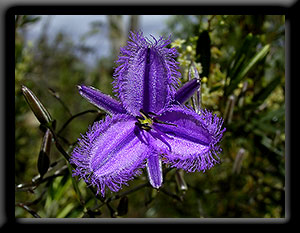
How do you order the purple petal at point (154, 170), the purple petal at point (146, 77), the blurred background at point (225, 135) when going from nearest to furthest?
the purple petal at point (154, 170)
the purple petal at point (146, 77)
the blurred background at point (225, 135)

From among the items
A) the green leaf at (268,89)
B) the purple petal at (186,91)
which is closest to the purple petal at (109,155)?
the purple petal at (186,91)

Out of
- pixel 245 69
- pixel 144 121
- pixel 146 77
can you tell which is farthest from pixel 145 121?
pixel 245 69

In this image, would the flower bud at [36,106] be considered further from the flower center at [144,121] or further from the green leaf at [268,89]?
A: the green leaf at [268,89]

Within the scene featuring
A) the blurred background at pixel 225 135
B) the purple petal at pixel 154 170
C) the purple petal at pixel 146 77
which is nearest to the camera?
the purple petal at pixel 154 170

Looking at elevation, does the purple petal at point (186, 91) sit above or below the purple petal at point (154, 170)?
above

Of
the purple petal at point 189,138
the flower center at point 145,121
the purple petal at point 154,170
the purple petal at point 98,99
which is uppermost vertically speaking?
the purple petal at point 98,99

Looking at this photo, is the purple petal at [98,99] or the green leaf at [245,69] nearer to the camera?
the purple petal at [98,99]

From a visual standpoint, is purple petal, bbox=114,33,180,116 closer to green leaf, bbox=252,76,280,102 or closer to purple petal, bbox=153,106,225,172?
purple petal, bbox=153,106,225,172
